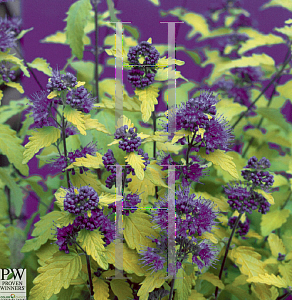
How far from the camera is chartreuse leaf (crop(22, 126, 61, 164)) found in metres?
0.71

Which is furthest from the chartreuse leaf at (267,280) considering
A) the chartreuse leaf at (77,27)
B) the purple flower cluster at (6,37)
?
the purple flower cluster at (6,37)

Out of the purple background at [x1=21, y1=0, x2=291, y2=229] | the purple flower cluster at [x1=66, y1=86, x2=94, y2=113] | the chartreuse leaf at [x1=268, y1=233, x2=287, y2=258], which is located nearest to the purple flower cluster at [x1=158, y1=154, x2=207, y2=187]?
the purple flower cluster at [x1=66, y1=86, x2=94, y2=113]

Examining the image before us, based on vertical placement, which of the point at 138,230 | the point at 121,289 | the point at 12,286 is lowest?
the point at 12,286

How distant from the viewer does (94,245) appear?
2.01 ft

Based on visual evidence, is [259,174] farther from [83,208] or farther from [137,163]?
[83,208]

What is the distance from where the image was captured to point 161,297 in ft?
2.54

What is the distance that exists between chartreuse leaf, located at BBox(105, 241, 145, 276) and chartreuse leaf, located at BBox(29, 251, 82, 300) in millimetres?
71

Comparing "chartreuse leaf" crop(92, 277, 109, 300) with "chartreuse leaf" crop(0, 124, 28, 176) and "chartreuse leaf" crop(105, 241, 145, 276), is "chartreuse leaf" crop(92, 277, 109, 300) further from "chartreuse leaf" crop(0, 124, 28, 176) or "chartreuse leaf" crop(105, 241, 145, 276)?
"chartreuse leaf" crop(0, 124, 28, 176)

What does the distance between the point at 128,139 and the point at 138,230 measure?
22 cm

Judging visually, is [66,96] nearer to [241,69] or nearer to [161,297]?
[161,297]

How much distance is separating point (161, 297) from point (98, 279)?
16 cm

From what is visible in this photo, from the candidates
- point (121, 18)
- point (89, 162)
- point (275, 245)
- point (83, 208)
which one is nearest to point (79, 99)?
point (89, 162)

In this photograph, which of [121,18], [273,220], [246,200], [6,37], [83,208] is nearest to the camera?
[83,208]

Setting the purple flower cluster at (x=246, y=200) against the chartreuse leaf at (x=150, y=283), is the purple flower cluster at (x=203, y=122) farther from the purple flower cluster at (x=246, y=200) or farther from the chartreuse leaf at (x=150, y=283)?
the chartreuse leaf at (x=150, y=283)
